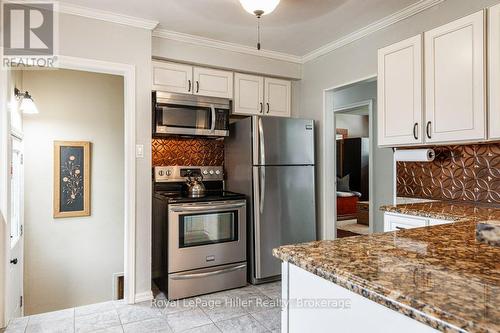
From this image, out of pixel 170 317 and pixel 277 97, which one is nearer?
pixel 170 317

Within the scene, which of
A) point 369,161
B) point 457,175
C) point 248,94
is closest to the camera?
point 457,175

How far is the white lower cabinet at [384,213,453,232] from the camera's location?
2006mm

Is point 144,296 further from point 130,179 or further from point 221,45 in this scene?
point 221,45

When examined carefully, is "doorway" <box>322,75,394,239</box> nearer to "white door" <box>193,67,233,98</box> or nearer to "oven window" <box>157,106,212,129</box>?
"white door" <box>193,67,233,98</box>

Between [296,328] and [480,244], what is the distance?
0.67m

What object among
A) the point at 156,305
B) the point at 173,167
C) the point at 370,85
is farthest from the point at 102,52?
the point at 370,85

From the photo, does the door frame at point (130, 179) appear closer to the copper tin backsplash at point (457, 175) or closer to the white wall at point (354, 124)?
the copper tin backsplash at point (457, 175)

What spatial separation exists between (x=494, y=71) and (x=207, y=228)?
2.44 m

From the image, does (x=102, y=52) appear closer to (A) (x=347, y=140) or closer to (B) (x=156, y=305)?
(B) (x=156, y=305)

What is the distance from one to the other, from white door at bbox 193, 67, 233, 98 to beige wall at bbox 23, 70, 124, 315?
138cm

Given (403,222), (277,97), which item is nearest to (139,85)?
(277,97)

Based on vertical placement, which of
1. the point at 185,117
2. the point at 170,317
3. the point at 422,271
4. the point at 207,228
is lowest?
the point at 170,317

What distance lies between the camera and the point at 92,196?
12.9 feet

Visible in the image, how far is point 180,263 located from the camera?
2871mm
